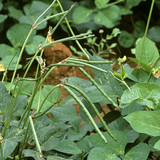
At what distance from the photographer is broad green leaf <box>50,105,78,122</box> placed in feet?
3.93

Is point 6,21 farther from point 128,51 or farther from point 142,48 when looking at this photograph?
point 142,48

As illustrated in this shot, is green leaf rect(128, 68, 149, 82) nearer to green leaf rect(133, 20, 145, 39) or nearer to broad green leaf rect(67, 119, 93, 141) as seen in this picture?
broad green leaf rect(67, 119, 93, 141)

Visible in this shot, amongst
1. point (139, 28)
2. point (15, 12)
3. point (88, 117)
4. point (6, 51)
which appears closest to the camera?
point (88, 117)

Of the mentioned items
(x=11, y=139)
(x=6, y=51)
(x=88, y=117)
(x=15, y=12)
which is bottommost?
(x=6, y=51)

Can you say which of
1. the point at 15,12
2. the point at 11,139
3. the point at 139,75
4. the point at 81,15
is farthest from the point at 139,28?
the point at 11,139

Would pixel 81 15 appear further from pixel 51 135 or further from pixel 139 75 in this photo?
pixel 51 135

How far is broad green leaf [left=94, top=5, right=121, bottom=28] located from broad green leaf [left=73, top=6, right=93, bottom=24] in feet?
0.20

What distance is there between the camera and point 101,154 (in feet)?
3.21

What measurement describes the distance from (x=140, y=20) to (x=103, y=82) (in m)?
1.66

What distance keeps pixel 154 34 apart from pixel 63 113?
1642 millimetres

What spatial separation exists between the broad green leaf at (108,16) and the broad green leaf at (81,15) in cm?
6

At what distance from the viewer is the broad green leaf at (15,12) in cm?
227

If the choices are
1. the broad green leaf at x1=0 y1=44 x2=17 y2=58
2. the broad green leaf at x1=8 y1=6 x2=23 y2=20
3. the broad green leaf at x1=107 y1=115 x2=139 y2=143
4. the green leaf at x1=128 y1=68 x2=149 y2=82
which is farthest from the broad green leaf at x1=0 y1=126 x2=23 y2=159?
the broad green leaf at x1=8 y1=6 x2=23 y2=20

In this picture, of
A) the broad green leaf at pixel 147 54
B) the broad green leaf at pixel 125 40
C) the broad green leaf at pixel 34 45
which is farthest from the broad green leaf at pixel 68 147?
the broad green leaf at pixel 125 40
